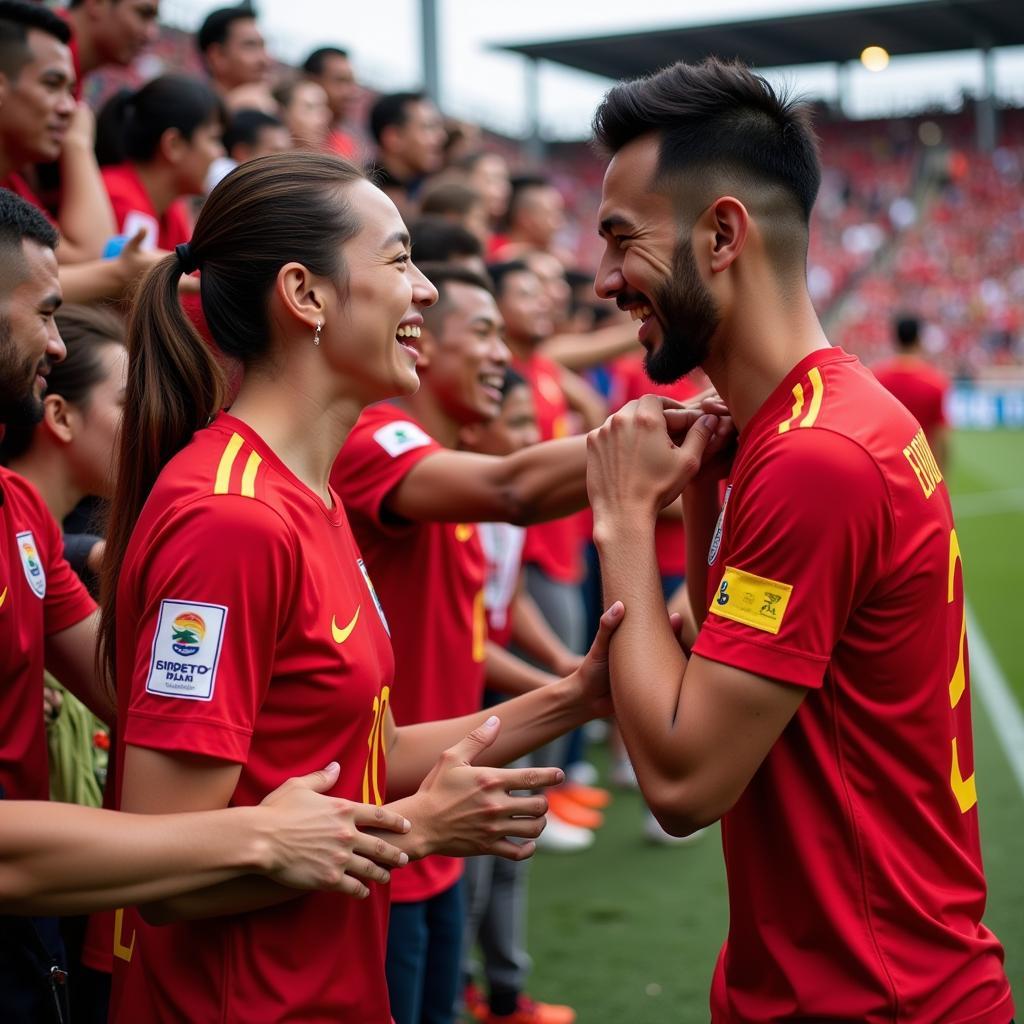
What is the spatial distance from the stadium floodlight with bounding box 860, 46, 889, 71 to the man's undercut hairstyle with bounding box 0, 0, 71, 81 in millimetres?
39686

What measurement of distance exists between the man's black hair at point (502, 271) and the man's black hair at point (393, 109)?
2952mm

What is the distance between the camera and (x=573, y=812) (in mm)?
6469

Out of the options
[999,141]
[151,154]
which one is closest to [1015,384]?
[999,141]

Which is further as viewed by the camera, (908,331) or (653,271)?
(908,331)

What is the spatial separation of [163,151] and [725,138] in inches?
148

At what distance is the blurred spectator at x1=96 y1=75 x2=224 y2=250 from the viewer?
5324mm

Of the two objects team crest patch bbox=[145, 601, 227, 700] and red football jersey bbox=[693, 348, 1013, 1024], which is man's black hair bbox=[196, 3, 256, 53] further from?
team crest patch bbox=[145, 601, 227, 700]

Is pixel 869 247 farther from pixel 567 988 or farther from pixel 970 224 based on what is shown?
pixel 567 988

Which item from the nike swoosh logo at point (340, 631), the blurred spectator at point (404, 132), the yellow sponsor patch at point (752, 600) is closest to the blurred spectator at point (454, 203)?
the blurred spectator at point (404, 132)

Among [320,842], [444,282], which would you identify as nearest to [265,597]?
[320,842]

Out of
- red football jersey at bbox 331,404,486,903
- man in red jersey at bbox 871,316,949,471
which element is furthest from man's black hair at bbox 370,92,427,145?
red football jersey at bbox 331,404,486,903

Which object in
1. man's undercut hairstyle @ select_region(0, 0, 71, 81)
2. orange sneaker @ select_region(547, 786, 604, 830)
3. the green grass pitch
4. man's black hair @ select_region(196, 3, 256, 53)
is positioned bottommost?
orange sneaker @ select_region(547, 786, 604, 830)

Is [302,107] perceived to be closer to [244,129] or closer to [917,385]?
[244,129]

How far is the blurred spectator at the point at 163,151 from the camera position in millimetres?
5324
